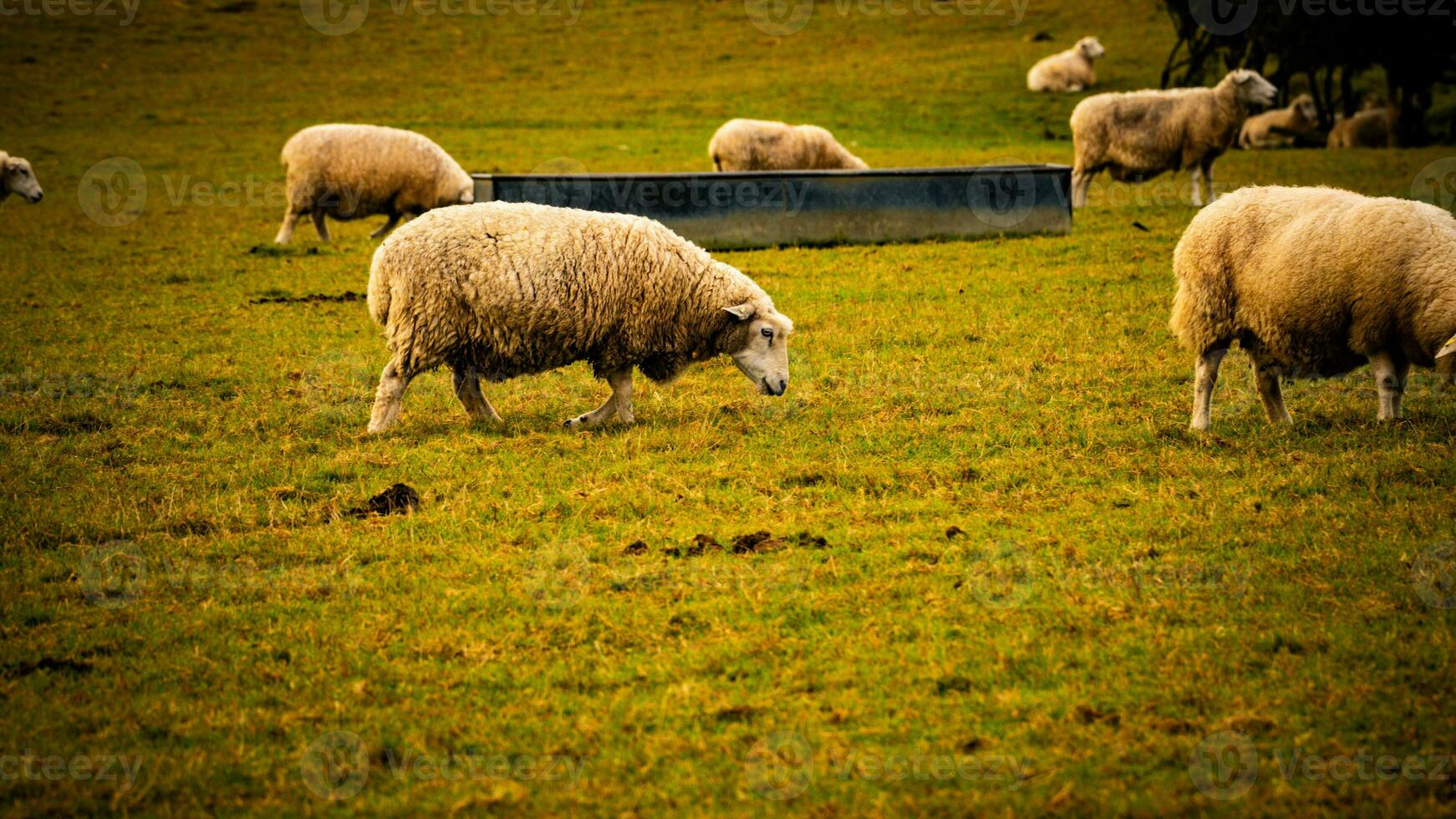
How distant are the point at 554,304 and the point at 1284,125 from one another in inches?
1207

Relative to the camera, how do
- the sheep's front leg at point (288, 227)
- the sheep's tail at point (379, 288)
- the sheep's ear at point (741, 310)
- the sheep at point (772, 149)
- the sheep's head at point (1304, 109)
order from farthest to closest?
the sheep's head at point (1304, 109), the sheep at point (772, 149), the sheep's front leg at point (288, 227), the sheep's ear at point (741, 310), the sheep's tail at point (379, 288)

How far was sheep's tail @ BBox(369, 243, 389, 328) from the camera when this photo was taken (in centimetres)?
902

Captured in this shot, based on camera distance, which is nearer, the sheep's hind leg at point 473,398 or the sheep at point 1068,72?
the sheep's hind leg at point 473,398

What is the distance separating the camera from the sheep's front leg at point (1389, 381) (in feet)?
27.5

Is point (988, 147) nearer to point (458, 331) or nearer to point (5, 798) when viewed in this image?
point (458, 331)

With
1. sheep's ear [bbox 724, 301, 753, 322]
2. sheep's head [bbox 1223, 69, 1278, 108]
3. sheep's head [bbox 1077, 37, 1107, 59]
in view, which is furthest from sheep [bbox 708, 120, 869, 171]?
sheep's head [bbox 1077, 37, 1107, 59]

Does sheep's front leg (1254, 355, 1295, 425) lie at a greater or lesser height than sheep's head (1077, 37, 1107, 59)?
lesser

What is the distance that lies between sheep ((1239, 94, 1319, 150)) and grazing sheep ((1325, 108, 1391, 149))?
267 cm

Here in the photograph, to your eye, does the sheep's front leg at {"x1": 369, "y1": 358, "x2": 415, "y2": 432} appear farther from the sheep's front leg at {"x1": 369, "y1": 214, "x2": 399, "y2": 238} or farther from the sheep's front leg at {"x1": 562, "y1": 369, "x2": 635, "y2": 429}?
the sheep's front leg at {"x1": 369, "y1": 214, "x2": 399, "y2": 238}

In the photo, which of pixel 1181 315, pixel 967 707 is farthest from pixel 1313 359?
pixel 967 707

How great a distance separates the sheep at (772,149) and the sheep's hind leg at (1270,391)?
12.7 metres

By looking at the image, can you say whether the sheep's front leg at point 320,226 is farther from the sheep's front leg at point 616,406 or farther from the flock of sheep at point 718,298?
the sheep's front leg at point 616,406

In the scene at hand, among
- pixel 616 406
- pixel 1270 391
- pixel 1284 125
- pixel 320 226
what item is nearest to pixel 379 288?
pixel 616 406

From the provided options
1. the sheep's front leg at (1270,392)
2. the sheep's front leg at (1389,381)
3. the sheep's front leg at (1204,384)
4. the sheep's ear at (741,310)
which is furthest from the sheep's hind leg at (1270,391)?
the sheep's ear at (741,310)
